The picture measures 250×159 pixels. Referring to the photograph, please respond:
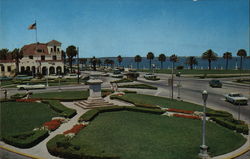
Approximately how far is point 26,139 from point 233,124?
1806 centimetres

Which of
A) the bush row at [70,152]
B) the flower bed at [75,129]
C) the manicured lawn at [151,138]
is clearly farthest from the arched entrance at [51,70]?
the bush row at [70,152]

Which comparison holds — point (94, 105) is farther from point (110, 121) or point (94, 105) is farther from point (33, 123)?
point (33, 123)

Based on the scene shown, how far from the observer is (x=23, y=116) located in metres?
24.0

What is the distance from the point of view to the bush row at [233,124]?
62.3ft

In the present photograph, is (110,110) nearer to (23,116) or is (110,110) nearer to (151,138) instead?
(23,116)

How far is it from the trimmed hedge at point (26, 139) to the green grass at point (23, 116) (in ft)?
6.56

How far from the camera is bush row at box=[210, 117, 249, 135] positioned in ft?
62.3

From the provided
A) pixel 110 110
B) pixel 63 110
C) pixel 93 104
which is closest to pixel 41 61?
pixel 93 104

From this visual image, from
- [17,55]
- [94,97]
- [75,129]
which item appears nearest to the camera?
[75,129]

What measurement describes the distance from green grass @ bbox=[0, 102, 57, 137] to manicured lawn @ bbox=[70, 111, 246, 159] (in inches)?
224

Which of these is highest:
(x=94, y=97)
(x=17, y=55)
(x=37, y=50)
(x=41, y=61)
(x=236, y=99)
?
(x=37, y=50)

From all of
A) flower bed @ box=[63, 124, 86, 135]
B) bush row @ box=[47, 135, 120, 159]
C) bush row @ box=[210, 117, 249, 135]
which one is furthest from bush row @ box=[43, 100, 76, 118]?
bush row @ box=[210, 117, 249, 135]

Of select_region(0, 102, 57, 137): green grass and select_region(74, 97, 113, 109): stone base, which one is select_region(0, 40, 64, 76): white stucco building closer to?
select_region(0, 102, 57, 137): green grass

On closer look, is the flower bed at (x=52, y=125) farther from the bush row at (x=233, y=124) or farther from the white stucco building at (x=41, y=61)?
the white stucco building at (x=41, y=61)
